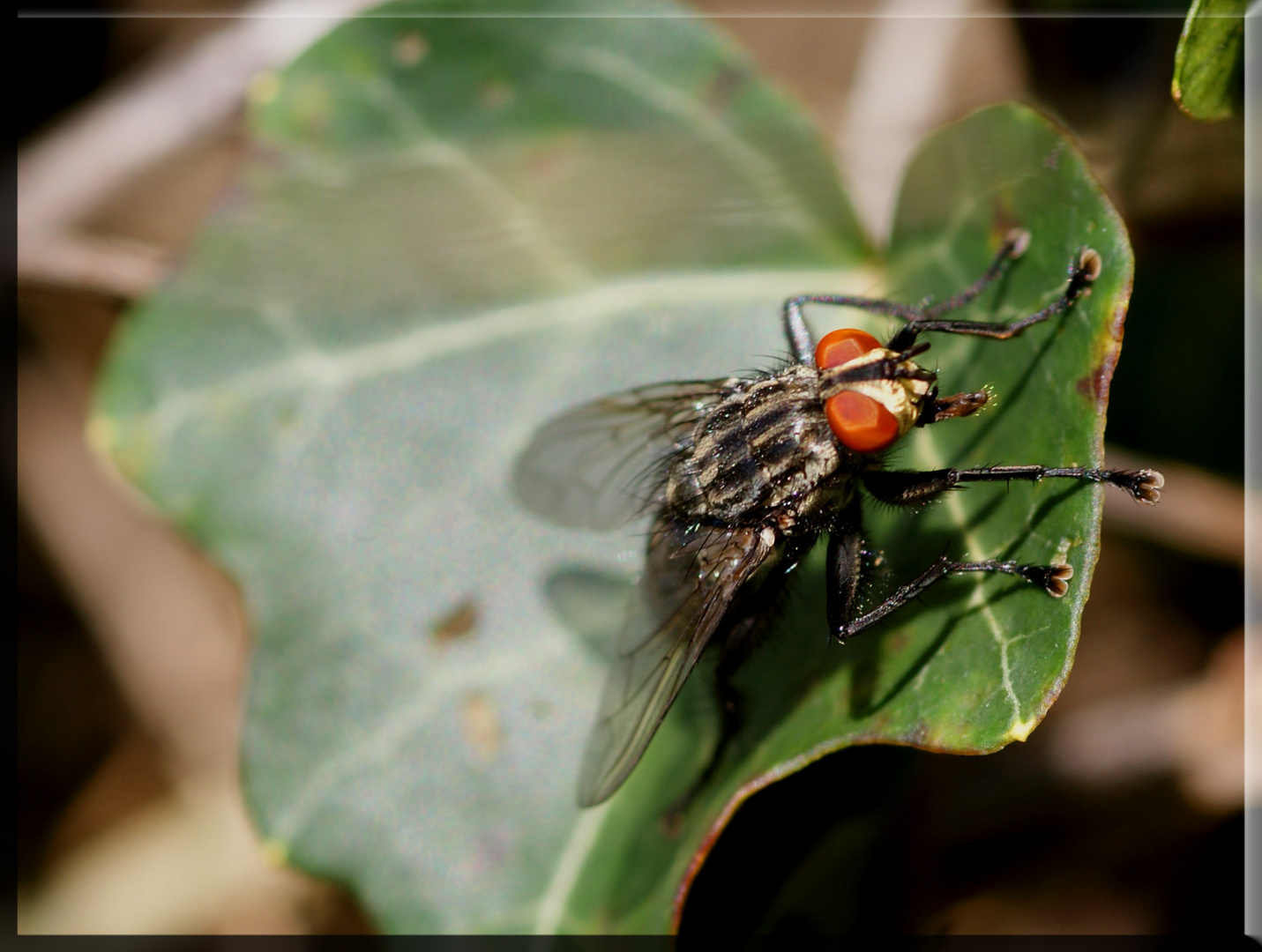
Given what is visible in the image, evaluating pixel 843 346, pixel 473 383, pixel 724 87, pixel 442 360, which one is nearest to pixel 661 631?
pixel 843 346

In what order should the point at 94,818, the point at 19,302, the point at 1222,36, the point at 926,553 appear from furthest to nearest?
the point at 19,302
the point at 94,818
the point at 926,553
the point at 1222,36

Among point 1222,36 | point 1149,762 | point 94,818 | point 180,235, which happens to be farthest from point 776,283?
point 94,818

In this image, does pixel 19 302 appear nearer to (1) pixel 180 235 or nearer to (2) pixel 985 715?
(1) pixel 180 235

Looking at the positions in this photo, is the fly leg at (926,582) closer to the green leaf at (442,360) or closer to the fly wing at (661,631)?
the fly wing at (661,631)

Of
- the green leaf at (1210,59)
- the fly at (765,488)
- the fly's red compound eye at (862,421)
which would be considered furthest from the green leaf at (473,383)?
the green leaf at (1210,59)

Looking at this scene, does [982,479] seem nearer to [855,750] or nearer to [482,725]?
[855,750]

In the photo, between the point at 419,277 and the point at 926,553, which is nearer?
the point at 926,553
